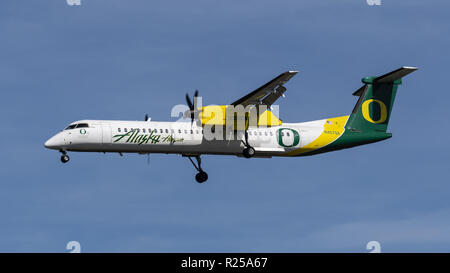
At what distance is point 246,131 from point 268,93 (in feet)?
7.04

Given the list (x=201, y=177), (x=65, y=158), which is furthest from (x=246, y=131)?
(x=65, y=158)

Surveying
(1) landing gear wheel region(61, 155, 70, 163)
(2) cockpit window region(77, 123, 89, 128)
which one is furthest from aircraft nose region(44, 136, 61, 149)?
(2) cockpit window region(77, 123, 89, 128)

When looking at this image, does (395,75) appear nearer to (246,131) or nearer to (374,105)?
(374,105)

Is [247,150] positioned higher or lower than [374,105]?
lower

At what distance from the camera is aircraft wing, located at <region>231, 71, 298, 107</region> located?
90.7 ft

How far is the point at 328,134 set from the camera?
31672mm

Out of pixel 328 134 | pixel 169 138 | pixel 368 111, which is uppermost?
pixel 368 111

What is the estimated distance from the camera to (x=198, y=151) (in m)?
29.8
